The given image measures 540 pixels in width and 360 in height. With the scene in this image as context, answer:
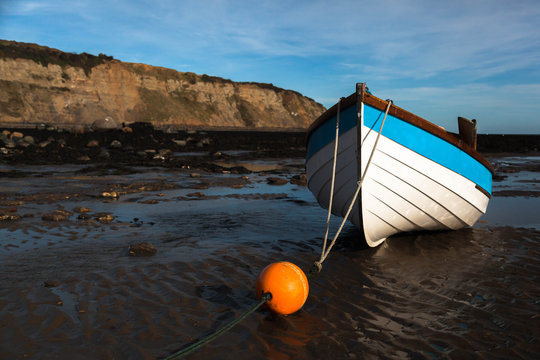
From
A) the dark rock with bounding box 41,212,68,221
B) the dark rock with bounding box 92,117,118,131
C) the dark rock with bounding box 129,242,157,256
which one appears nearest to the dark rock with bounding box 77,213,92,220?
the dark rock with bounding box 41,212,68,221

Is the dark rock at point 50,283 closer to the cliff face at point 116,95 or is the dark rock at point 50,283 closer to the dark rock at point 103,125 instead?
the dark rock at point 103,125

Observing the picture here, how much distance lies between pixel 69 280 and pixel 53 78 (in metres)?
76.6

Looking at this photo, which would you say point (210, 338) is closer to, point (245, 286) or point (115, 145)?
point (245, 286)

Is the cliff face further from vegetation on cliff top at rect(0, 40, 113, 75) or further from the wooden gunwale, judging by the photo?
the wooden gunwale

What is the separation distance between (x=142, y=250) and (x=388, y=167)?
3862mm

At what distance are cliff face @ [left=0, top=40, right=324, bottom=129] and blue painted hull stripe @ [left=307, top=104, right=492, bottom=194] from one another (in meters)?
61.1

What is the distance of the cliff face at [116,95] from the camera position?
66125 millimetres

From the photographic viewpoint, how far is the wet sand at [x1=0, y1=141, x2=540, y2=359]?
3.57 meters

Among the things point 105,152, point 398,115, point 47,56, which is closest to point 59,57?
point 47,56

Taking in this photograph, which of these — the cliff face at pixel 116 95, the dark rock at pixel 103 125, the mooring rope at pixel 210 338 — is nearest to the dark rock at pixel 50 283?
→ the mooring rope at pixel 210 338

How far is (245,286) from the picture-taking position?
193 inches

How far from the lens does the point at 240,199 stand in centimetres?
1112

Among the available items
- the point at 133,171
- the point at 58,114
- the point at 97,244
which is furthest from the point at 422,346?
the point at 58,114

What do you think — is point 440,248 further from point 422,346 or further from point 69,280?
point 69,280
